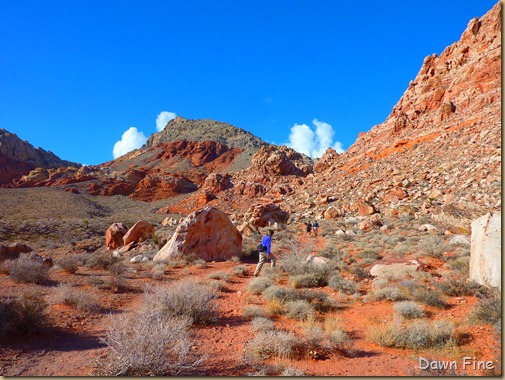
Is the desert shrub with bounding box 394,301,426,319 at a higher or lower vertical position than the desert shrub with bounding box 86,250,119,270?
lower

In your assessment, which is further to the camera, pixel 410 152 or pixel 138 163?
pixel 138 163

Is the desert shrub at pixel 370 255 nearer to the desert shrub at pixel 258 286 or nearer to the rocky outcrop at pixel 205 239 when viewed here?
the desert shrub at pixel 258 286

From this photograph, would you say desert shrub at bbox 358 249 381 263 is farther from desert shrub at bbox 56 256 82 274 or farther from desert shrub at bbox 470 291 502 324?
desert shrub at bbox 56 256 82 274

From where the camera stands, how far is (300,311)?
6.52m

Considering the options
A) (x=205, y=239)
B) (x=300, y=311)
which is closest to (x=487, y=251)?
(x=300, y=311)

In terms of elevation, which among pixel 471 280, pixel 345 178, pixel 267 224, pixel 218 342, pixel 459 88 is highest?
pixel 459 88

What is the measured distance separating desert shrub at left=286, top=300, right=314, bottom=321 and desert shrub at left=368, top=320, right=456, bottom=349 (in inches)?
55.7

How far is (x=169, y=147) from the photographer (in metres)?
108

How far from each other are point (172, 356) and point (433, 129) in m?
37.4

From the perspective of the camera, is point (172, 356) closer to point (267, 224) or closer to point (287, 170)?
point (267, 224)

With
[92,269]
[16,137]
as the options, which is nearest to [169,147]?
[16,137]

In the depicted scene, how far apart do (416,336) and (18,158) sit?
380 ft

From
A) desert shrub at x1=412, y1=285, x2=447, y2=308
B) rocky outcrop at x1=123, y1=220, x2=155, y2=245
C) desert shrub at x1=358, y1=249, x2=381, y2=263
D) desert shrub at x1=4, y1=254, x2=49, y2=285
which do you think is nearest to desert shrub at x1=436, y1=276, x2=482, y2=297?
desert shrub at x1=412, y1=285, x2=447, y2=308

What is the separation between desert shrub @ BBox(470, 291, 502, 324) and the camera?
17.5ft
